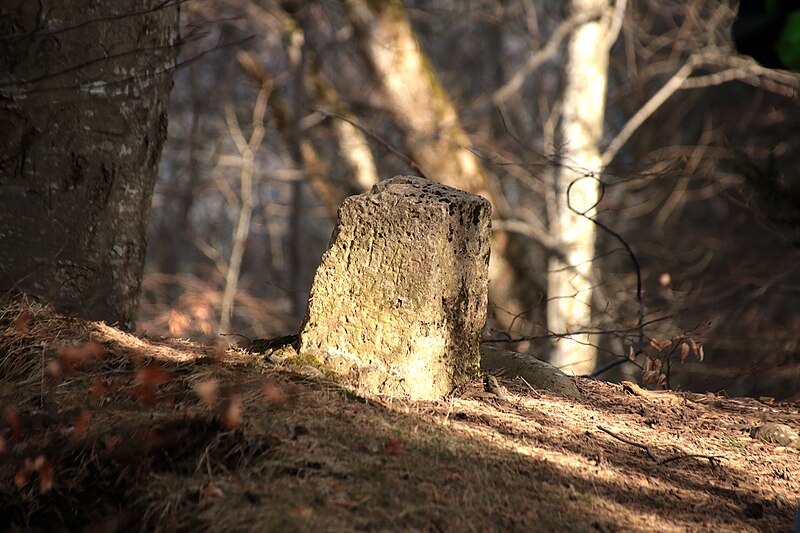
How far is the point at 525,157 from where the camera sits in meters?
13.2

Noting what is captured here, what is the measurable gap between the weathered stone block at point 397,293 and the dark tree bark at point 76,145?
132 cm

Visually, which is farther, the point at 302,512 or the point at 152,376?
the point at 152,376

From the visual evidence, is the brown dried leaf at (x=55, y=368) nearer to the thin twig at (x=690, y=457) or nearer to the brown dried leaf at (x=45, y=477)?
the brown dried leaf at (x=45, y=477)

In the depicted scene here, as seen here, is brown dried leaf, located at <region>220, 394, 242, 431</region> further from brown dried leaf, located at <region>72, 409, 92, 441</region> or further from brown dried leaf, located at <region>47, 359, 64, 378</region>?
brown dried leaf, located at <region>47, 359, 64, 378</region>

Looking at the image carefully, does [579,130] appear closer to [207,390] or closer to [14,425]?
[207,390]

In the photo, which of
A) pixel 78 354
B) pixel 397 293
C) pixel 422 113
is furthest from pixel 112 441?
pixel 422 113

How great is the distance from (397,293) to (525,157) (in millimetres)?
10047

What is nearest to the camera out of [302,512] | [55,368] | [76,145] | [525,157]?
[302,512]

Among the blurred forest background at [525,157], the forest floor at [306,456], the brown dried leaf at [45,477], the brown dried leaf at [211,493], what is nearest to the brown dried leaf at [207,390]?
the forest floor at [306,456]

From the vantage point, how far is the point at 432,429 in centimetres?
325

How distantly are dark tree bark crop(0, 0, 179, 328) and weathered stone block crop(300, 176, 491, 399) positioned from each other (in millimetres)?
1315

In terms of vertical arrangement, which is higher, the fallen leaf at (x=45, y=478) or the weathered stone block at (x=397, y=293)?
the weathered stone block at (x=397, y=293)

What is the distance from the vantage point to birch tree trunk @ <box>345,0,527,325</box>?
9.05 meters

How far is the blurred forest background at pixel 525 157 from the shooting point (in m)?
9.05
